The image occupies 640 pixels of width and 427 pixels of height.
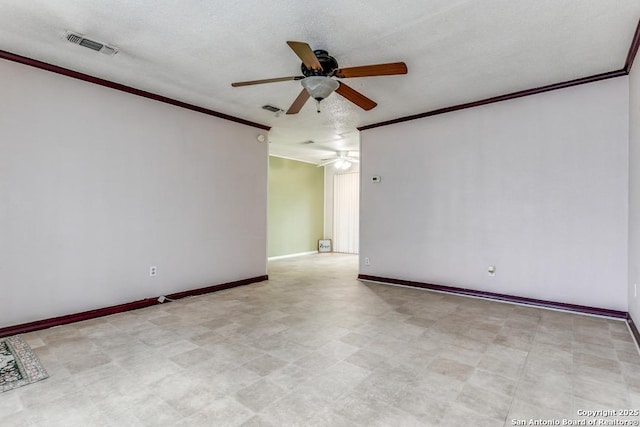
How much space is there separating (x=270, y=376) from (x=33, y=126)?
339cm

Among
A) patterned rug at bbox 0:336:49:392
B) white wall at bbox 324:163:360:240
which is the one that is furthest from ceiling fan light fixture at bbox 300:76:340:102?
white wall at bbox 324:163:360:240

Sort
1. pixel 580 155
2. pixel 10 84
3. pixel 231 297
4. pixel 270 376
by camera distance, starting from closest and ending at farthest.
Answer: pixel 270 376 → pixel 10 84 → pixel 580 155 → pixel 231 297

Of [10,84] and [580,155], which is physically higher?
[10,84]

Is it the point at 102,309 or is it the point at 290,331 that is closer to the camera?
the point at 290,331

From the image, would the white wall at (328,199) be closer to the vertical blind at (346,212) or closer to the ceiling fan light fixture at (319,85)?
the vertical blind at (346,212)

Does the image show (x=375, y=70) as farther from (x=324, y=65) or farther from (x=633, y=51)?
(x=633, y=51)

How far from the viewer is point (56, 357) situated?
2.58 m

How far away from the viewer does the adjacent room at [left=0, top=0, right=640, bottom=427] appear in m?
2.16

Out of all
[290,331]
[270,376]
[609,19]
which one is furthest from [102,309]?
[609,19]

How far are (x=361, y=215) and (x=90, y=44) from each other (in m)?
4.26

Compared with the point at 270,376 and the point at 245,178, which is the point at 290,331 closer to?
the point at 270,376

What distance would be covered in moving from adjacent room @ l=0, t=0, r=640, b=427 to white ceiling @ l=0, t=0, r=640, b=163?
25 millimetres

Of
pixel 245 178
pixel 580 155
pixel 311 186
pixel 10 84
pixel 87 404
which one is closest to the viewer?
pixel 87 404

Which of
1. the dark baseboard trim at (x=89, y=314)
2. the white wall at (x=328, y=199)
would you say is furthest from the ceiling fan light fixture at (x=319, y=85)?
the white wall at (x=328, y=199)
